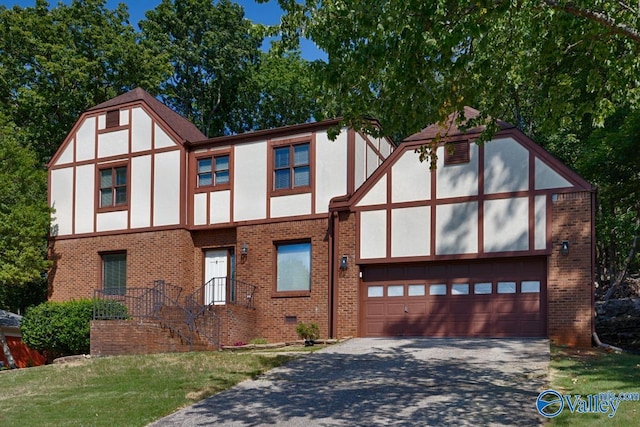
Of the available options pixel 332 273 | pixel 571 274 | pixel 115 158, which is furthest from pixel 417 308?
pixel 115 158

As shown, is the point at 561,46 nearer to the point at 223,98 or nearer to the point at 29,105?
the point at 29,105

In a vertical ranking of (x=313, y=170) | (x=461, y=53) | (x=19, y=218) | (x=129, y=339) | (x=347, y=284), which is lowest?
(x=129, y=339)

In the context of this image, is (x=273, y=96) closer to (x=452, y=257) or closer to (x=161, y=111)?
(x=161, y=111)

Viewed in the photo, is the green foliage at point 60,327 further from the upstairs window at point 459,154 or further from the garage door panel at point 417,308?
the upstairs window at point 459,154

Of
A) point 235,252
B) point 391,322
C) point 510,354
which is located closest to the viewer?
point 510,354

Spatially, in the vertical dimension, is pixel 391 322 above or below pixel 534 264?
below

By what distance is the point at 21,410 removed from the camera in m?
12.4

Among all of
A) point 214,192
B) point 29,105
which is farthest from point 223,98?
point 214,192

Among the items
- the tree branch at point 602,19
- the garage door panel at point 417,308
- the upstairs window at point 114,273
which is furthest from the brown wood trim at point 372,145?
the tree branch at point 602,19

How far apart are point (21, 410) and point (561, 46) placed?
11359 mm

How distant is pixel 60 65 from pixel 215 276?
13.2 meters

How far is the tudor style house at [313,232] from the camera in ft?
59.7

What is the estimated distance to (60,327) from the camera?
2034 cm

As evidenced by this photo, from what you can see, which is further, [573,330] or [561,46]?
[573,330]
